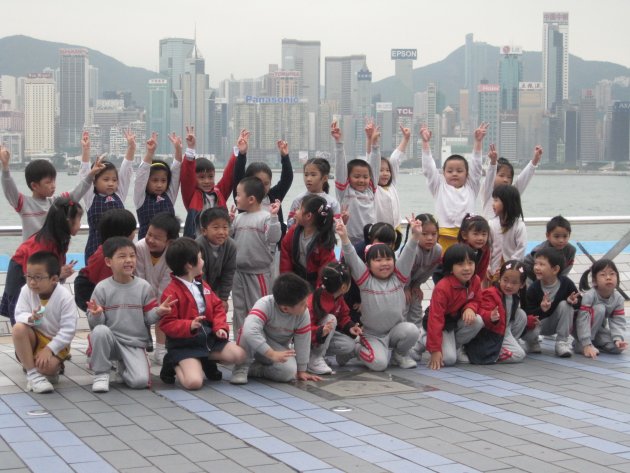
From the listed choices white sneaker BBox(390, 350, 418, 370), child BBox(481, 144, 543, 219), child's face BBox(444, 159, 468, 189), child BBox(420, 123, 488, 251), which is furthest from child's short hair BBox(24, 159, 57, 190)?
child BBox(481, 144, 543, 219)

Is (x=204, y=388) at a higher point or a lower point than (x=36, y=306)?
lower

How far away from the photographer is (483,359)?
7094 millimetres

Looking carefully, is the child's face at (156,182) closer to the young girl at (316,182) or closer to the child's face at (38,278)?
the young girl at (316,182)

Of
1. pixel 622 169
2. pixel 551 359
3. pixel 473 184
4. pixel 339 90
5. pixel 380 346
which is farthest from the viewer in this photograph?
pixel 622 169

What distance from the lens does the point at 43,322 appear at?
6.07m

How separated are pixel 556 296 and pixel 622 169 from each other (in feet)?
90.5

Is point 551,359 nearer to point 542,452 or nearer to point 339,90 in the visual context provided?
point 542,452

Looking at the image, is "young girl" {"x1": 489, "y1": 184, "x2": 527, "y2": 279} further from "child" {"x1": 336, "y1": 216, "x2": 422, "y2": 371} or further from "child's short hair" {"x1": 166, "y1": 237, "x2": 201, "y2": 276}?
"child's short hair" {"x1": 166, "y1": 237, "x2": 201, "y2": 276}

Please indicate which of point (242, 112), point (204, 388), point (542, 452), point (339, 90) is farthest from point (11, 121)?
point (542, 452)

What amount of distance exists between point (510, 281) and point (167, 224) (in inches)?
100

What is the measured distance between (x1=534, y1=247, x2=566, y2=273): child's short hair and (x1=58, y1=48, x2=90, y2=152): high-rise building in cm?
578

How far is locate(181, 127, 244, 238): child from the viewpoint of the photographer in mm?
7325

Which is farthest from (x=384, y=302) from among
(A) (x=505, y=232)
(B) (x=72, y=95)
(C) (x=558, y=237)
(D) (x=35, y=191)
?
(B) (x=72, y=95)

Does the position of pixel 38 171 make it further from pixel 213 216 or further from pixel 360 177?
pixel 360 177
